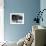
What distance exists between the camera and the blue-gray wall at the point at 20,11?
5.10 meters

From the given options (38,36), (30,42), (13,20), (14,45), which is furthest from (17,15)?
(38,36)

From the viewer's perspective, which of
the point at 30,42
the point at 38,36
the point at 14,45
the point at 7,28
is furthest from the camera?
the point at 7,28

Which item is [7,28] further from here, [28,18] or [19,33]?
[28,18]

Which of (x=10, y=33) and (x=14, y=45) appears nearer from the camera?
(x=14, y=45)

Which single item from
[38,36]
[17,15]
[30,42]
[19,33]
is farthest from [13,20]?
[38,36]

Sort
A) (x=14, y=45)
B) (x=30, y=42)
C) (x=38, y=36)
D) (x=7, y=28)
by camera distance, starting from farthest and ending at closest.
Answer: (x=7, y=28), (x=14, y=45), (x=30, y=42), (x=38, y=36)

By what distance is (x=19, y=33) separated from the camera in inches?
203

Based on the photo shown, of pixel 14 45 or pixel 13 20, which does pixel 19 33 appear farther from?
pixel 14 45

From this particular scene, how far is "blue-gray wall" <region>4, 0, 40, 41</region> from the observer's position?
510cm

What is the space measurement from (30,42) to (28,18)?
2.10m

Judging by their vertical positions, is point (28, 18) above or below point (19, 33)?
above

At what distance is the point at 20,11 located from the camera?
5113 millimetres

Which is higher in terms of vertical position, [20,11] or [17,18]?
[20,11]

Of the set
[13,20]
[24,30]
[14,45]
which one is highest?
[13,20]
